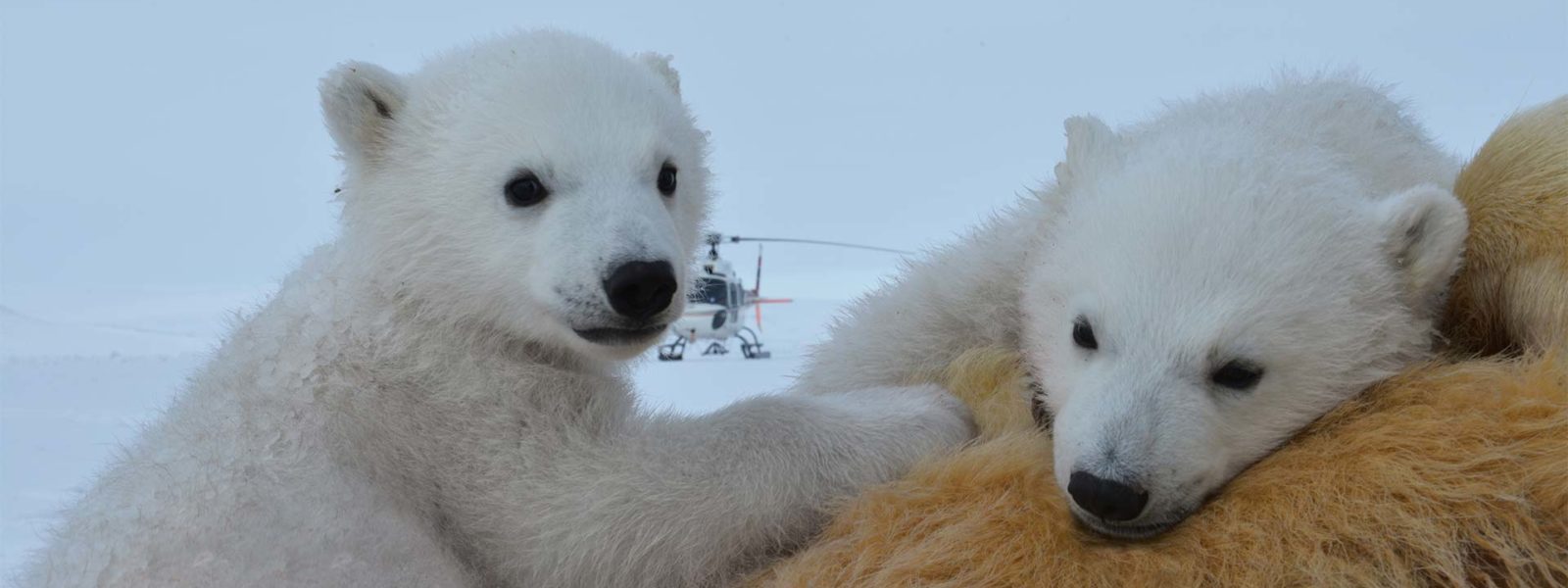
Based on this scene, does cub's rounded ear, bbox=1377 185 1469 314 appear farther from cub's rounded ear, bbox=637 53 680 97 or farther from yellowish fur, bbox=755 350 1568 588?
cub's rounded ear, bbox=637 53 680 97

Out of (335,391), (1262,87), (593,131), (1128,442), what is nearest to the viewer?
(1128,442)

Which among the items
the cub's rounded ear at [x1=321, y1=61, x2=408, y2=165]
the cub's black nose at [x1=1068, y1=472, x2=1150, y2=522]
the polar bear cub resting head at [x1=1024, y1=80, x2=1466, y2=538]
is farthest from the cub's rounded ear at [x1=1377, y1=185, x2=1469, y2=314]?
the cub's rounded ear at [x1=321, y1=61, x2=408, y2=165]

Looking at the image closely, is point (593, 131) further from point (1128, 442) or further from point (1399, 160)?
point (1399, 160)

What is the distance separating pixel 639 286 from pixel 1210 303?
0.84 meters

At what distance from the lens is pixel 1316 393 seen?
5.90 ft

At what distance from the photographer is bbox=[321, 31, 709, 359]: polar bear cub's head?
6.46 feet

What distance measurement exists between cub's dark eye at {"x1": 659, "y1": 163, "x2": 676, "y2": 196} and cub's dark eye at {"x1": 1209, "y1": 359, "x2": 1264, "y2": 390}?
1009mm

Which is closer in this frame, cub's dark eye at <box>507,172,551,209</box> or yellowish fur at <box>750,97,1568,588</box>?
yellowish fur at <box>750,97,1568,588</box>

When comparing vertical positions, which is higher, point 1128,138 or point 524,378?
point 1128,138

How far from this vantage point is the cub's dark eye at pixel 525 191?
2070 millimetres

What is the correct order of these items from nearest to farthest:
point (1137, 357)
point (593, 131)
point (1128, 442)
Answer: point (1128, 442), point (1137, 357), point (593, 131)

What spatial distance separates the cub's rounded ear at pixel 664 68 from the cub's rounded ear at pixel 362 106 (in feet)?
1.79

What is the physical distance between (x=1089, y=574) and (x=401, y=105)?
4.84ft

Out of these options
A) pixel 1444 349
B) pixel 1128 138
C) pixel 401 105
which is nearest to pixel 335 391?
pixel 401 105
